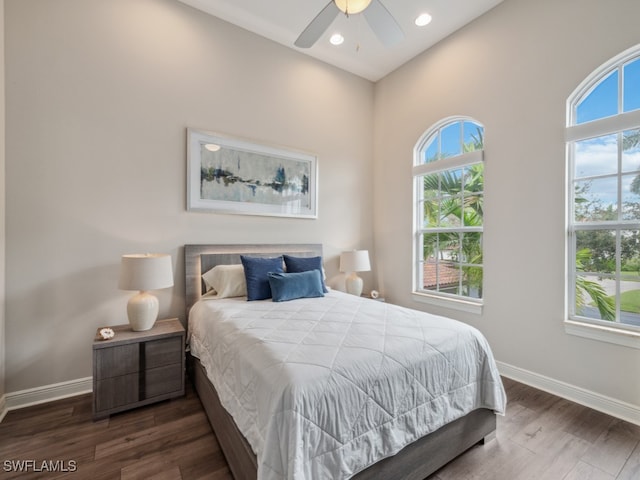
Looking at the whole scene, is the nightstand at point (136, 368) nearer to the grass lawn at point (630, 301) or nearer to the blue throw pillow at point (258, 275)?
the blue throw pillow at point (258, 275)

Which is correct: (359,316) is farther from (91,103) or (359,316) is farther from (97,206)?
(91,103)

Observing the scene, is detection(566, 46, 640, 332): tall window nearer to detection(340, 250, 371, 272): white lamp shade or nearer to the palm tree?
the palm tree

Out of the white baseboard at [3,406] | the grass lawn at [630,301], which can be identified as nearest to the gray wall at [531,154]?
the grass lawn at [630,301]

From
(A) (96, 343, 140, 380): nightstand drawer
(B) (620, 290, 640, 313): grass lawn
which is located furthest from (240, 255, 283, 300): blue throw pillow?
(B) (620, 290, 640, 313): grass lawn

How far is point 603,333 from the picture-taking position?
2.25 meters

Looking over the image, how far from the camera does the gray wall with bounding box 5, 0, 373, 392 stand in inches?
89.3

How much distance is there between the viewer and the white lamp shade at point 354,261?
12.2ft

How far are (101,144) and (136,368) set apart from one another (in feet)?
6.21

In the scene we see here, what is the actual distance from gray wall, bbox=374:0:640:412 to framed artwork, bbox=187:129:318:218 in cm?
185

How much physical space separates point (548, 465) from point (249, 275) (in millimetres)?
2447

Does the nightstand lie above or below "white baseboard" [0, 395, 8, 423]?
above

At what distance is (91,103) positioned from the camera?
2494mm

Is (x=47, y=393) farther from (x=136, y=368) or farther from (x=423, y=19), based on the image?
(x=423, y=19)

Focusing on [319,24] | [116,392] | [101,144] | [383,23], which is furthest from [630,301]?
[101,144]
